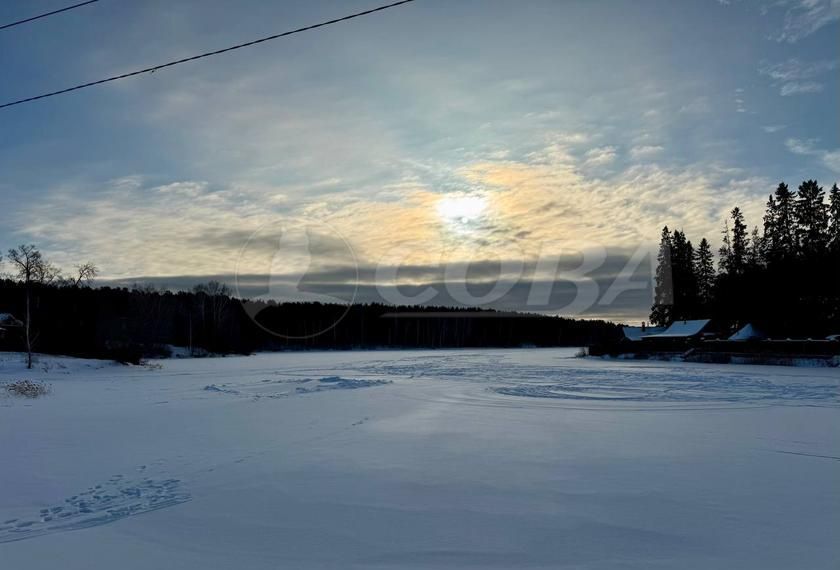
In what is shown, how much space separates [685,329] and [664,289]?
15288 millimetres

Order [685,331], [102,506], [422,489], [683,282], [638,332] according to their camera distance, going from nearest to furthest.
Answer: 1. [102,506]
2. [422,489]
3. [685,331]
4. [638,332]
5. [683,282]

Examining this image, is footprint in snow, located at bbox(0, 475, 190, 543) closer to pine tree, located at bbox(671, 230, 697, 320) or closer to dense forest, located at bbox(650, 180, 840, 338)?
dense forest, located at bbox(650, 180, 840, 338)

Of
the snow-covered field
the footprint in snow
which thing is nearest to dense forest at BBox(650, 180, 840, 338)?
the snow-covered field

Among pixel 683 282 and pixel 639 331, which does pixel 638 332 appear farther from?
pixel 683 282

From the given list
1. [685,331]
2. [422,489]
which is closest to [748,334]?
[685,331]

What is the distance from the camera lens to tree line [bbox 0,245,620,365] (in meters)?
52.8

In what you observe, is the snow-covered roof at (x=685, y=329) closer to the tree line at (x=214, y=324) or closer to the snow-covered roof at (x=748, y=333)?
the snow-covered roof at (x=748, y=333)

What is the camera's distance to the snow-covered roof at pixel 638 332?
57656 mm

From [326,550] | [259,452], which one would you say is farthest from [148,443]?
[326,550]

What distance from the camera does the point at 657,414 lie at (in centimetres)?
1368

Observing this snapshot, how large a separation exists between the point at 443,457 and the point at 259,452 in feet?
8.93

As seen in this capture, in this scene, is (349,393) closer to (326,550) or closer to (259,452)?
(259,452)

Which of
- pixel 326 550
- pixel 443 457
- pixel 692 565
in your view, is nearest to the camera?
pixel 692 565

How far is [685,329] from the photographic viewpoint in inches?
2088
